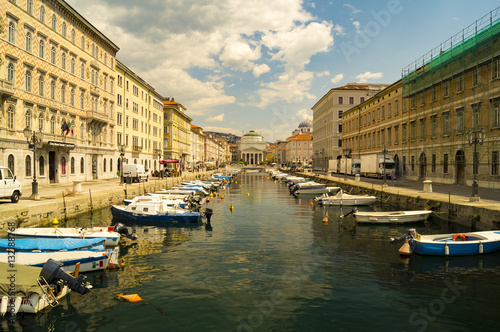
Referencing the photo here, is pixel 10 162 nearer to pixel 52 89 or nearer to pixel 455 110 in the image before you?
pixel 52 89

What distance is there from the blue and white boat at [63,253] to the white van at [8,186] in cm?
989

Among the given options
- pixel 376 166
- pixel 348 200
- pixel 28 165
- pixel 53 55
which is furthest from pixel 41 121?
pixel 376 166

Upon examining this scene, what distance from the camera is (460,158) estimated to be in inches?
1489

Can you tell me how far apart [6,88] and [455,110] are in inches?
1859

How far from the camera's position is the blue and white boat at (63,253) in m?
13.3

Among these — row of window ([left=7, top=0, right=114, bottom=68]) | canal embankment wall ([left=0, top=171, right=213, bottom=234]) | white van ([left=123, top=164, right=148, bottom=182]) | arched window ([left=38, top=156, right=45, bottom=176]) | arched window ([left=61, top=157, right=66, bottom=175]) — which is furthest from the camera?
white van ([left=123, top=164, right=148, bottom=182])

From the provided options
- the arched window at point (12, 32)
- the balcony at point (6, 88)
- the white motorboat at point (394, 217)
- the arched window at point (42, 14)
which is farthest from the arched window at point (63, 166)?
the white motorboat at point (394, 217)

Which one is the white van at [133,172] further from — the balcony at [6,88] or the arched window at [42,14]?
the arched window at [42,14]

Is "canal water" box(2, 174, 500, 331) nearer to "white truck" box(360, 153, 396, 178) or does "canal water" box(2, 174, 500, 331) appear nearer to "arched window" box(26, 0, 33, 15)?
"arched window" box(26, 0, 33, 15)

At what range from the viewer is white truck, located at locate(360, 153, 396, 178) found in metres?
54.1

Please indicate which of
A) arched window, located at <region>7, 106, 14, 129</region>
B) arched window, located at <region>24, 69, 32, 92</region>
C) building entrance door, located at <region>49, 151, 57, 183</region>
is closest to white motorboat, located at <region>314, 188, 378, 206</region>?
building entrance door, located at <region>49, 151, 57, 183</region>

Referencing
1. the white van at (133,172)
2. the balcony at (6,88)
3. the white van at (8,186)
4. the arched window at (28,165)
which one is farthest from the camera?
the white van at (133,172)

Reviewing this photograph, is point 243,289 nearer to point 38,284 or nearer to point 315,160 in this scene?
point 38,284

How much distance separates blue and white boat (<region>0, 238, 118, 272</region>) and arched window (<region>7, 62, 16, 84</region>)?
24184mm
